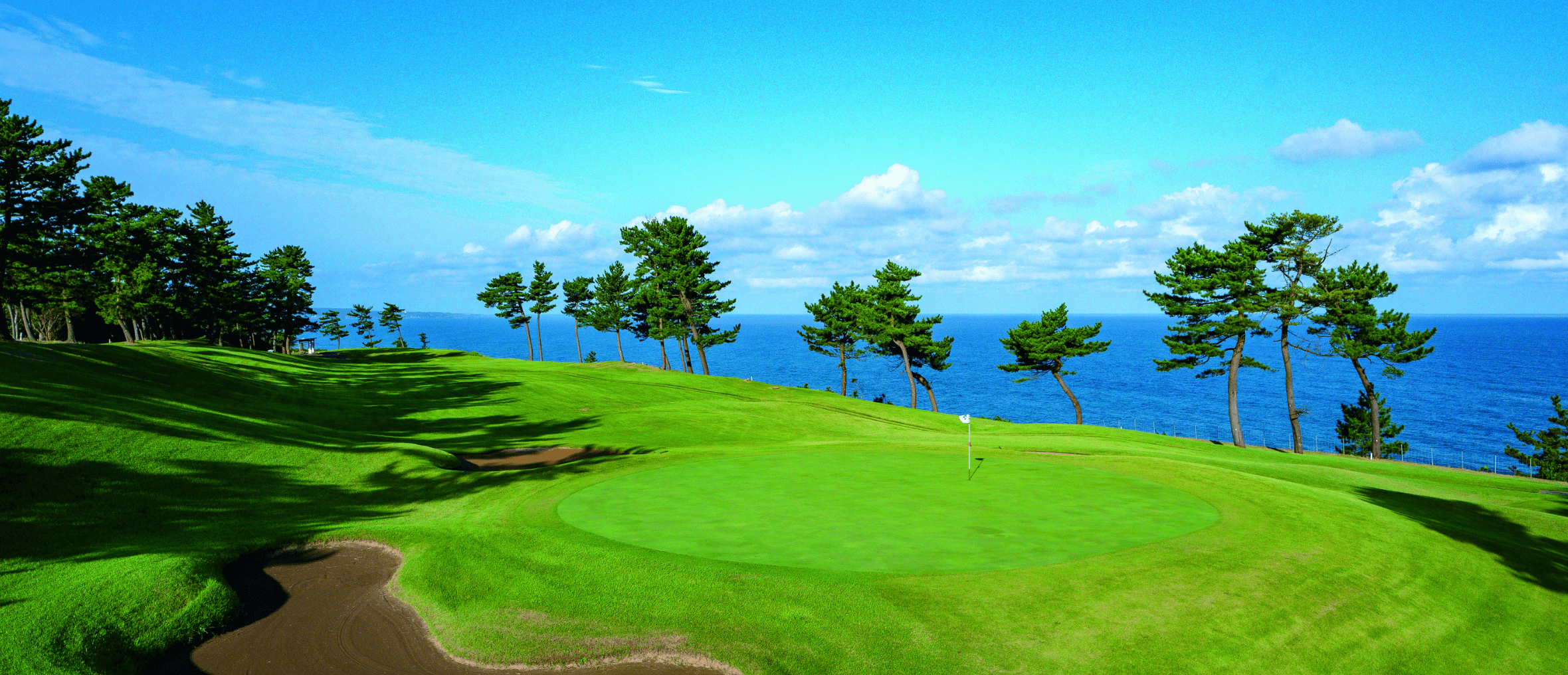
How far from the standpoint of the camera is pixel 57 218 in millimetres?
42656

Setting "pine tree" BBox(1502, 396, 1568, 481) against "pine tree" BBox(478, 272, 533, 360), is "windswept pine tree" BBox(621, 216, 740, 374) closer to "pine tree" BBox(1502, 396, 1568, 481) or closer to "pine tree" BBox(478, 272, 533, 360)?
"pine tree" BBox(478, 272, 533, 360)

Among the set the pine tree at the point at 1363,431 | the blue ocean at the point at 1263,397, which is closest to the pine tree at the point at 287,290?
the blue ocean at the point at 1263,397

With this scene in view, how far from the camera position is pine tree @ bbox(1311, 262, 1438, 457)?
4272cm

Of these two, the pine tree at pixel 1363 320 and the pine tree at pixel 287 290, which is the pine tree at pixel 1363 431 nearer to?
the pine tree at pixel 1363 320

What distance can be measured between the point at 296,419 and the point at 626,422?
14.5 metres

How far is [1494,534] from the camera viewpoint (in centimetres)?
1416

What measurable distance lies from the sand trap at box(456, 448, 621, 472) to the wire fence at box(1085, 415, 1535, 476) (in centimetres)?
4737

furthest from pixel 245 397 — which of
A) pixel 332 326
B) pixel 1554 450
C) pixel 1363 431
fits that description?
pixel 332 326

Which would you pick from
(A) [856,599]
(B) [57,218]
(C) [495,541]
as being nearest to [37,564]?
(C) [495,541]

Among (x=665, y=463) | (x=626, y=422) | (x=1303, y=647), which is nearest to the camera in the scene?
(x=1303, y=647)

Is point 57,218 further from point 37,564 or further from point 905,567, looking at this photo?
point 905,567

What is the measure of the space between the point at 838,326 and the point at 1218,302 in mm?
33337

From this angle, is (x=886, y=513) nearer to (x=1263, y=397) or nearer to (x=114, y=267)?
(x=114, y=267)

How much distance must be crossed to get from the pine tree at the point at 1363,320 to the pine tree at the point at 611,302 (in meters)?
67.1
